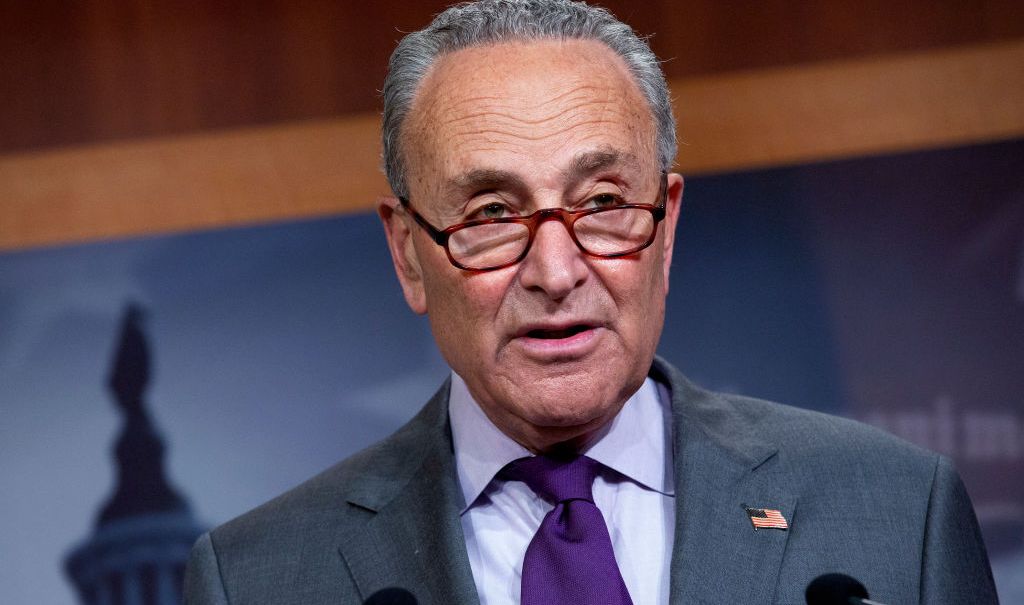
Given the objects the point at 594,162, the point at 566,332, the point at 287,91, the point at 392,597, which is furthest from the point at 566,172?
the point at 287,91

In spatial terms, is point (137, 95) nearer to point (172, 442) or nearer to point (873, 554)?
point (172, 442)

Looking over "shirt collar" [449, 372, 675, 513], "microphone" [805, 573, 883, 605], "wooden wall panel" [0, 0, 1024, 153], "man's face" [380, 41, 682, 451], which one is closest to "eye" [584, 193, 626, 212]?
"man's face" [380, 41, 682, 451]

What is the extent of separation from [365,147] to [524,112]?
127 cm

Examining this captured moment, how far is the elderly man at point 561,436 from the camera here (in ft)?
5.52

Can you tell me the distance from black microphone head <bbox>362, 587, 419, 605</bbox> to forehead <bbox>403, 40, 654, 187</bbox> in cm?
57

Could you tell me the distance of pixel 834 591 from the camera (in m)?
1.50

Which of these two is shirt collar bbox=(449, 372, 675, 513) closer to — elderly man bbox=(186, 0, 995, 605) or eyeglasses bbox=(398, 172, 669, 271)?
elderly man bbox=(186, 0, 995, 605)

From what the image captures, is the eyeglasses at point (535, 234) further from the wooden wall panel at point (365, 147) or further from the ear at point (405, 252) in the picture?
the wooden wall panel at point (365, 147)

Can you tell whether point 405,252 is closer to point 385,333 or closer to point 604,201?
point 604,201

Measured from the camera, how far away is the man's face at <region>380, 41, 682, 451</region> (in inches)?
65.8

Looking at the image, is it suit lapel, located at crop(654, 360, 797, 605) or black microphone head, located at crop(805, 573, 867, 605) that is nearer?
black microphone head, located at crop(805, 573, 867, 605)

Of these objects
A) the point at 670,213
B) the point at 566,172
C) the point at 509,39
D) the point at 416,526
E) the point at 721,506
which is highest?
the point at 509,39

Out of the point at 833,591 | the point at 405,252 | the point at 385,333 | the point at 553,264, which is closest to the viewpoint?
the point at 833,591

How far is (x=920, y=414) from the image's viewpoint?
2752mm
